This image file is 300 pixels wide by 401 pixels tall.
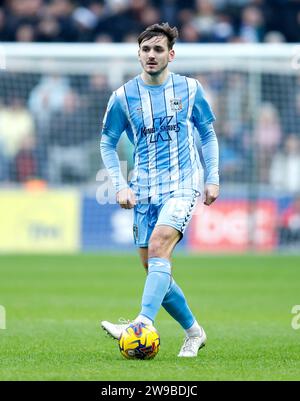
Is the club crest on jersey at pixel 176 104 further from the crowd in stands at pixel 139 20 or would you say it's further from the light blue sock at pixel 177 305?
the crowd in stands at pixel 139 20

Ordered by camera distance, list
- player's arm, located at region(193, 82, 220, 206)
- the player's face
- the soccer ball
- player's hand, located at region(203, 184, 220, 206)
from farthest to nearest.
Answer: player's arm, located at region(193, 82, 220, 206) → player's hand, located at region(203, 184, 220, 206) → the player's face → the soccer ball

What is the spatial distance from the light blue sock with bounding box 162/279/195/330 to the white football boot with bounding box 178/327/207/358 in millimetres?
109

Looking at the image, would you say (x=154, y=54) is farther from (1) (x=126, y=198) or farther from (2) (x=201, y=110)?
(1) (x=126, y=198)

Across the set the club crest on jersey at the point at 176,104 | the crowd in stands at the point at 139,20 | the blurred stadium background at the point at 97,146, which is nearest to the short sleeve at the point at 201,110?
the club crest on jersey at the point at 176,104

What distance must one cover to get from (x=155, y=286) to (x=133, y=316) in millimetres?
3536

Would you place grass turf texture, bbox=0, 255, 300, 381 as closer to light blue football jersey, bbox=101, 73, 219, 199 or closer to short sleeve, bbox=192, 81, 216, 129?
light blue football jersey, bbox=101, 73, 219, 199

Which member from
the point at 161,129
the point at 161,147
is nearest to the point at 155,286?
the point at 161,147

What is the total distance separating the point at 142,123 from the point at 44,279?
7.66 m

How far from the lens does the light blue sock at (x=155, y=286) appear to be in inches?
302

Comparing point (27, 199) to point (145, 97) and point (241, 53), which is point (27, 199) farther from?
point (145, 97)

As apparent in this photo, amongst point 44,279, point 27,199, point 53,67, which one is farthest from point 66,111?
point 44,279

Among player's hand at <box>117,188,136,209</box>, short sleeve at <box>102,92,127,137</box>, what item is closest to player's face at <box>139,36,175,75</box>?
short sleeve at <box>102,92,127,137</box>

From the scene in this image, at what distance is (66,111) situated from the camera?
21.5 meters

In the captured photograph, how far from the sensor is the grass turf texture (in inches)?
284
